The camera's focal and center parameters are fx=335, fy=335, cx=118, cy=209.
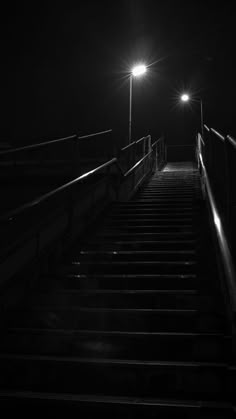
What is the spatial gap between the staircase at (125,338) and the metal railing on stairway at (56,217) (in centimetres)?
35

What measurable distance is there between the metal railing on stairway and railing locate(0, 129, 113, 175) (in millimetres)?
812

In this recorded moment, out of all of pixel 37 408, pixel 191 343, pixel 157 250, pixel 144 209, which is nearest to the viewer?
pixel 37 408

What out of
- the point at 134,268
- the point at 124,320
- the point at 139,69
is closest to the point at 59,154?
the point at 139,69

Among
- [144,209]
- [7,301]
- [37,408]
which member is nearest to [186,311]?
[37,408]

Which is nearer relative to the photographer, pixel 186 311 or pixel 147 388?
pixel 147 388

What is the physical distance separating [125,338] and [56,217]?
2.21 meters

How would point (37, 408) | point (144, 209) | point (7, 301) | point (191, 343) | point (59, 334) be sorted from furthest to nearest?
1. point (144, 209)
2. point (7, 301)
3. point (59, 334)
4. point (191, 343)
5. point (37, 408)

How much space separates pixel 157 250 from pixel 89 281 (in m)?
1.17

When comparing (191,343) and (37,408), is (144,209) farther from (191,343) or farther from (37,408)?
(37,408)

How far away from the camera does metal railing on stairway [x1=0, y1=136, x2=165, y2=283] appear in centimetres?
328

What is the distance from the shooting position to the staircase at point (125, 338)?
6.95 ft

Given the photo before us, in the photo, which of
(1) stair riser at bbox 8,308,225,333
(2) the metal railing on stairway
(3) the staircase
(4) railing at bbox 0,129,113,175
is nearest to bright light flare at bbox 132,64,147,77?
(4) railing at bbox 0,129,113,175

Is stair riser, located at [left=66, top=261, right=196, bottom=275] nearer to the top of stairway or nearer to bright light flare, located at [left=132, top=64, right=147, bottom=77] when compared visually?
bright light flare, located at [left=132, top=64, right=147, bottom=77]

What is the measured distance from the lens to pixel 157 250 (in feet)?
14.5
